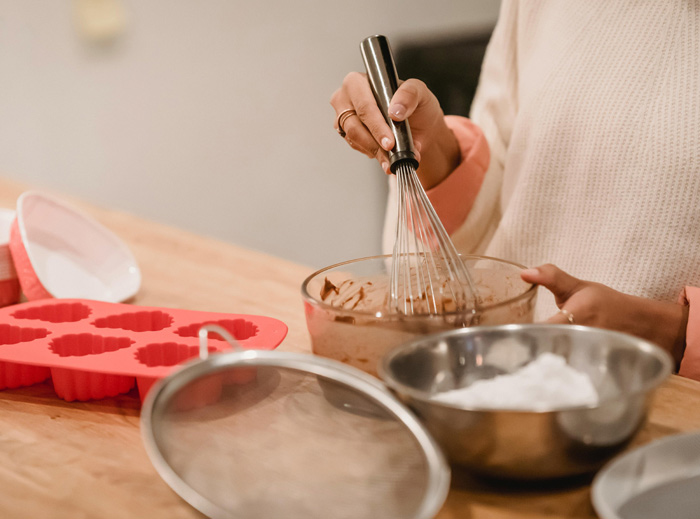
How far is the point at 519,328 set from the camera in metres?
0.42

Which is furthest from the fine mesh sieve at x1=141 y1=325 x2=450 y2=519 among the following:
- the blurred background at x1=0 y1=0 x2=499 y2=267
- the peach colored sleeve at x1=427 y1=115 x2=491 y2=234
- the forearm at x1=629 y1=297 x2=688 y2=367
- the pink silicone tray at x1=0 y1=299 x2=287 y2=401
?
the blurred background at x1=0 y1=0 x2=499 y2=267

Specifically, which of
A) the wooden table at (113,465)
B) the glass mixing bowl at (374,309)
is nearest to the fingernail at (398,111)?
the glass mixing bowl at (374,309)

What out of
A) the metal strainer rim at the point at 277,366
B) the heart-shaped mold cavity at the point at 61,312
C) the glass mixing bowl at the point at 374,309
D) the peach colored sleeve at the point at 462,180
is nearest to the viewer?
the metal strainer rim at the point at 277,366

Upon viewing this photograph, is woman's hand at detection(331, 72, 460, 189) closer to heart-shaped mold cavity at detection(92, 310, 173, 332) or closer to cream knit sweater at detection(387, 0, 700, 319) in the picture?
cream knit sweater at detection(387, 0, 700, 319)

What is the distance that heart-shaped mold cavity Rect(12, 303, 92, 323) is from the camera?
643 mm

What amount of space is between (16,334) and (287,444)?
0.35 meters

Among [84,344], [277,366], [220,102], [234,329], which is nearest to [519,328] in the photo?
[277,366]

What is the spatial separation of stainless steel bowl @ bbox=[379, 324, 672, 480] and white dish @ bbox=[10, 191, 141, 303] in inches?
19.3

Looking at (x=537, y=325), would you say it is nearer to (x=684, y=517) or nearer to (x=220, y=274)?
(x=684, y=517)

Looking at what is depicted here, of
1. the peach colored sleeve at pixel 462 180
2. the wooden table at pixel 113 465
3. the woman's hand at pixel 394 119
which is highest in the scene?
the woman's hand at pixel 394 119

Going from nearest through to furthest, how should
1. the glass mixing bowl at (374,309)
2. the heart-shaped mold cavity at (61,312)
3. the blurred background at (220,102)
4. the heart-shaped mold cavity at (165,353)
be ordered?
the glass mixing bowl at (374,309)
the heart-shaped mold cavity at (165,353)
the heart-shaped mold cavity at (61,312)
the blurred background at (220,102)

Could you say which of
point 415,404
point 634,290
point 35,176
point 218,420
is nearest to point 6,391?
point 218,420

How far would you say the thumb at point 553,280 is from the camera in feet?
1.63

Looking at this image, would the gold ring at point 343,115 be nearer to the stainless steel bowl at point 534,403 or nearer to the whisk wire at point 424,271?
the whisk wire at point 424,271
